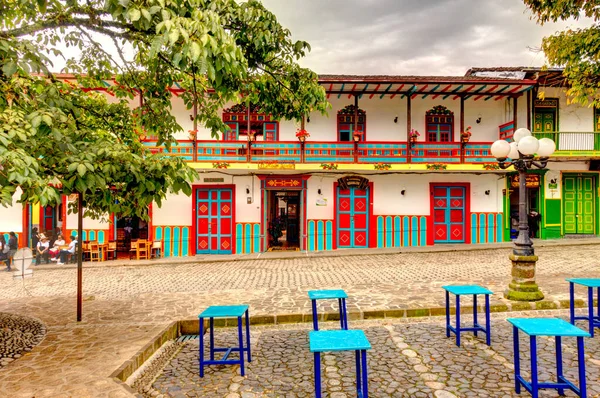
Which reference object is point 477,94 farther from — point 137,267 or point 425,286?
point 137,267

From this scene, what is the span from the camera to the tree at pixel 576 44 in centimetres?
658

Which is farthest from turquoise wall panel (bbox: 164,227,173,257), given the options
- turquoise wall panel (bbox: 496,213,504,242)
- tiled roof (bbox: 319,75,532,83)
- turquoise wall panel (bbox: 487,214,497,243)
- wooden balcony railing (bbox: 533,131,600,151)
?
wooden balcony railing (bbox: 533,131,600,151)

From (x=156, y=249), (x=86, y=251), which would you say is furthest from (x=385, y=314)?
(x=86, y=251)

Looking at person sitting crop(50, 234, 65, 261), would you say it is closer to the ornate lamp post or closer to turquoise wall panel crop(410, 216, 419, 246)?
turquoise wall panel crop(410, 216, 419, 246)

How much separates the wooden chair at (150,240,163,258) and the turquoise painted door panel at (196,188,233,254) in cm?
137

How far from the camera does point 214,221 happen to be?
1415cm

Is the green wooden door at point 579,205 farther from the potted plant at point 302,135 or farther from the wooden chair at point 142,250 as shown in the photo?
the wooden chair at point 142,250

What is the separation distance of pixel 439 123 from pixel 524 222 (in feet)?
30.1

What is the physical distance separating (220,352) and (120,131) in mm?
4153

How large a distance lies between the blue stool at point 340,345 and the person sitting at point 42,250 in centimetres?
1282

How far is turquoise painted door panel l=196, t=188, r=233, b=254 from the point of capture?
1409 centimetres

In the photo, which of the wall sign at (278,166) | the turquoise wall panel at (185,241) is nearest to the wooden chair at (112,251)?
the turquoise wall panel at (185,241)

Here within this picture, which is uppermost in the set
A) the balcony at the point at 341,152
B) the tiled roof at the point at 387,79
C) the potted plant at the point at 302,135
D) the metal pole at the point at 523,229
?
the tiled roof at the point at 387,79

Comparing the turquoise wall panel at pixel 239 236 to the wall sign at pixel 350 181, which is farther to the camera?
the wall sign at pixel 350 181
